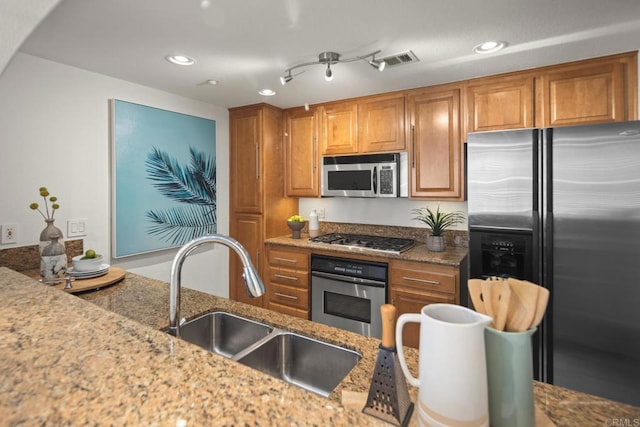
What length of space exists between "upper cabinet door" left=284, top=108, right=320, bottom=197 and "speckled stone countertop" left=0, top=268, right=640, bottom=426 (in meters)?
2.44

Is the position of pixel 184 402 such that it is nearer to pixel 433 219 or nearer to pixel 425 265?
pixel 425 265

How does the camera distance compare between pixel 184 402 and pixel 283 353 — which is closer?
pixel 184 402

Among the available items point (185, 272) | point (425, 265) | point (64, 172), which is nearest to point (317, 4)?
point (425, 265)

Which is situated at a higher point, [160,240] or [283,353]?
[160,240]

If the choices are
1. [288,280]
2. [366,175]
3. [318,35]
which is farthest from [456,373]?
[288,280]

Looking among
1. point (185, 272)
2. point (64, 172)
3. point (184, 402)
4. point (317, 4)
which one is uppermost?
point (317, 4)

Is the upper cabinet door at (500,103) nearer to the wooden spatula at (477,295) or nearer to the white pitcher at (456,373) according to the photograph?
the wooden spatula at (477,295)

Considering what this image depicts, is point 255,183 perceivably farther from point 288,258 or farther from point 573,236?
point 573,236

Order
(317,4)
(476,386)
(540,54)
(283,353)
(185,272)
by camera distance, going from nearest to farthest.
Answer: (476,386), (283,353), (317,4), (540,54), (185,272)

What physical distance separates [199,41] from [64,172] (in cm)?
130

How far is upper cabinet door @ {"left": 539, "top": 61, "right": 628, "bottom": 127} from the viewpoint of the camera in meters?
2.05

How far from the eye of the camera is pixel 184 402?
53 cm

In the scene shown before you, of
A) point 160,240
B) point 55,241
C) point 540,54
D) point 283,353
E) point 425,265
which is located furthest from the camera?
point 160,240

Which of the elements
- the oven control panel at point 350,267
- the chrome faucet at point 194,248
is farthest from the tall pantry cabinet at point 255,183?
the chrome faucet at point 194,248
